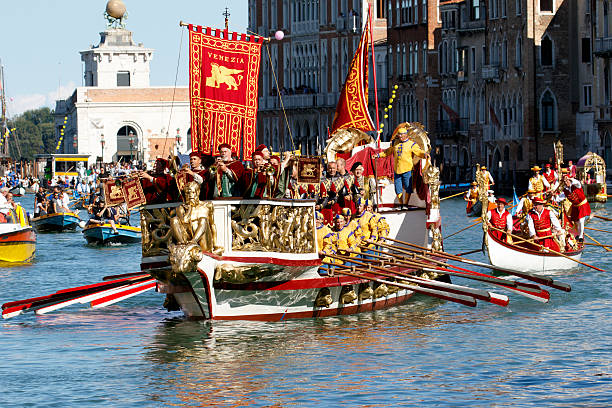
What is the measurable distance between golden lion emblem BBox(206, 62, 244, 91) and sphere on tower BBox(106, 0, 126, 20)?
117264 millimetres

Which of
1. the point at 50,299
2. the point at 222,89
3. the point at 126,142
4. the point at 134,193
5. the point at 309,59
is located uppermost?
the point at 309,59

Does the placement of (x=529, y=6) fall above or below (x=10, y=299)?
above

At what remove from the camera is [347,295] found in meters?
23.4

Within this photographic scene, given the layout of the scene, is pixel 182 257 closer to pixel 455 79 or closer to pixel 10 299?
pixel 10 299

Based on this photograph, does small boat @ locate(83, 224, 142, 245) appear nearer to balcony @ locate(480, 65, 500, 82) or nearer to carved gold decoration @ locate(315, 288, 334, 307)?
carved gold decoration @ locate(315, 288, 334, 307)

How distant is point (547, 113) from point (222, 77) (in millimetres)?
56065

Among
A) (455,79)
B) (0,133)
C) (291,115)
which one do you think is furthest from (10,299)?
(0,133)

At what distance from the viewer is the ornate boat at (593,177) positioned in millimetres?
58344

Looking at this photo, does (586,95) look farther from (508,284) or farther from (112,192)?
(112,192)

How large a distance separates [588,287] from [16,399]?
46.0ft

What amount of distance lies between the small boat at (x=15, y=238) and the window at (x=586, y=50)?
4367 centimetres

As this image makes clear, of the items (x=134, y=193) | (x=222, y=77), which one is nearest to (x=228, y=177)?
(x=134, y=193)

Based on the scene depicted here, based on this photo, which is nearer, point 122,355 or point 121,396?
point 121,396

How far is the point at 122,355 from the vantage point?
2080cm
